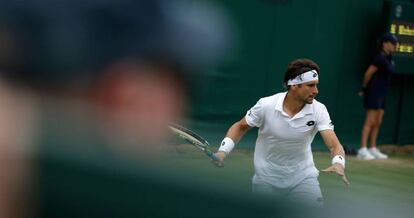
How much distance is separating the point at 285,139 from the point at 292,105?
0.24m

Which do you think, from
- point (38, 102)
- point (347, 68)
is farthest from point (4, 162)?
point (347, 68)

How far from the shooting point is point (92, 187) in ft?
4.15

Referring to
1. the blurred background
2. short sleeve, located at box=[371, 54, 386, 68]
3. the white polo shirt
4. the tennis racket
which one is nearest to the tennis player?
the white polo shirt

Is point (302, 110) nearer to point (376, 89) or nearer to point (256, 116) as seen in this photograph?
point (256, 116)

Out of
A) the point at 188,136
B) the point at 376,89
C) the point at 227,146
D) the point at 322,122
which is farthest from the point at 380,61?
the point at 188,136

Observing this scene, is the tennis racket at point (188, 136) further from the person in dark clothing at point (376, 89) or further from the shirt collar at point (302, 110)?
the person in dark clothing at point (376, 89)

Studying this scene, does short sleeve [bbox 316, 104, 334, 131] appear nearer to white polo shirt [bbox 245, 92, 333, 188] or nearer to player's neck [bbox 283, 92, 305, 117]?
white polo shirt [bbox 245, 92, 333, 188]

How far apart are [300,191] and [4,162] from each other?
3610 mm

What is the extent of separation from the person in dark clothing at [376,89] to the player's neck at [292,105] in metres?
5.75

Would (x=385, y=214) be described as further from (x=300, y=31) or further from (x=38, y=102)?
(x=300, y=31)

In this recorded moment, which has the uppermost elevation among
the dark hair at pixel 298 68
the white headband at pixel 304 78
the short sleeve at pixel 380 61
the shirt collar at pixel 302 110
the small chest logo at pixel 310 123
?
the short sleeve at pixel 380 61

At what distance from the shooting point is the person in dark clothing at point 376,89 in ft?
34.8

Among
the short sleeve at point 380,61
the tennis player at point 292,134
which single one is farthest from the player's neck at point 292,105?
the short sleeve at point 380,61

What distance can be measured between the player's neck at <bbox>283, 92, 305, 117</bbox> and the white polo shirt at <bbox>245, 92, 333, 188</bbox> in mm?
21
